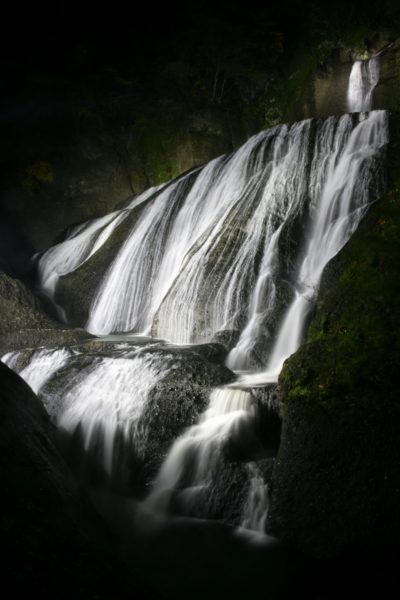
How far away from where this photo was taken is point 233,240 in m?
9.60

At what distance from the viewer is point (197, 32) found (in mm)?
16156

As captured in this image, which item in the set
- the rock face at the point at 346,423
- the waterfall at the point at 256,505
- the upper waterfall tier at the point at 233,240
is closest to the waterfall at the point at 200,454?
the waterfall at the point at 256,505

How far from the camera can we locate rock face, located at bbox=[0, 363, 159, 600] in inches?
94.0

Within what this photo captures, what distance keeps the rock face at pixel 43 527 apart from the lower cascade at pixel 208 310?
1.45 metres

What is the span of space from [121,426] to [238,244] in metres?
4.39

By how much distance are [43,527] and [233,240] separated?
729cm

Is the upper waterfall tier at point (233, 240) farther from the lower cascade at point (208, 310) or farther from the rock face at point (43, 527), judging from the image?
→ the rock face at point (43, 527)

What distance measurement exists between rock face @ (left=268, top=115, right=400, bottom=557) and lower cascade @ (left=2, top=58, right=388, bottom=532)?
0.58 m

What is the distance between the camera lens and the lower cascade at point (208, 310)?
562 cm

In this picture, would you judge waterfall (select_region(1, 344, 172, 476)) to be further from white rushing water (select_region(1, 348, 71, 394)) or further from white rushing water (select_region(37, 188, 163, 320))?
white rushing water (select_region(37, 188, 163, 320))

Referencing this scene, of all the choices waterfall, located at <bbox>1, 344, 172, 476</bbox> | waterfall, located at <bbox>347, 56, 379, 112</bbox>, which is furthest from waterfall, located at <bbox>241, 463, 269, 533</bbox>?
waterfall, located at <bbox>347, 56, 379, 112</bbox>

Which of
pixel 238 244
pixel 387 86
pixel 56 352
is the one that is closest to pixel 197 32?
pixel 387 86

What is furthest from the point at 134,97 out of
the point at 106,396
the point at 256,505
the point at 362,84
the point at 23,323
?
the point at 256,505

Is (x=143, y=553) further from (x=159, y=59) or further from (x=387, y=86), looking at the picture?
(x=159, y=59)
